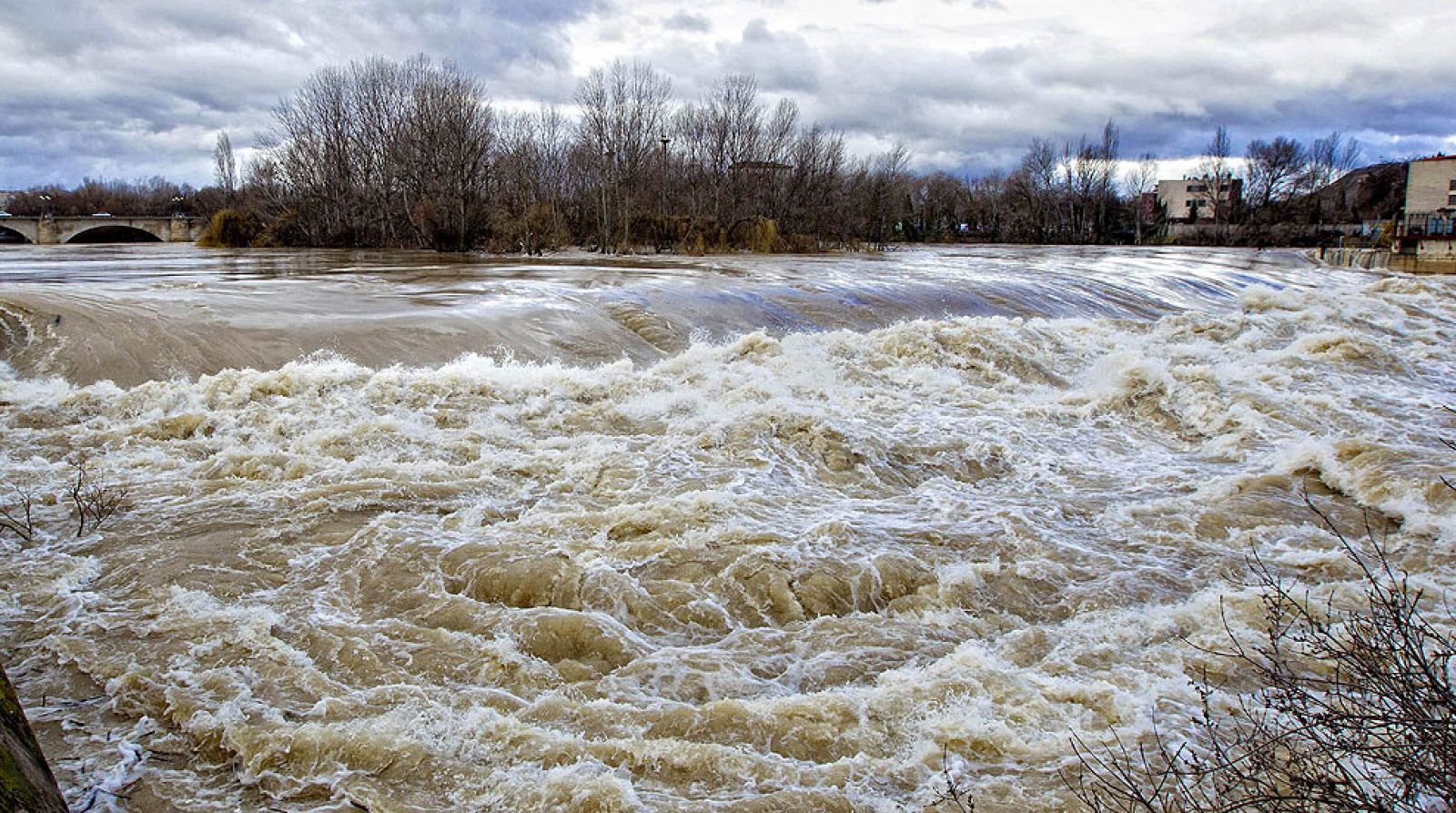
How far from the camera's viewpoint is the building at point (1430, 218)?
35.7m

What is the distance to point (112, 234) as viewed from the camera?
67.4m

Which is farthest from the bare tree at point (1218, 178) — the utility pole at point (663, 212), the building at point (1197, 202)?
the utility pole at point (663, 212)

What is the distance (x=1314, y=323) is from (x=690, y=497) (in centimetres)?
1680

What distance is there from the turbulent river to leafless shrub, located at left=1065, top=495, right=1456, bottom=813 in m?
0.24

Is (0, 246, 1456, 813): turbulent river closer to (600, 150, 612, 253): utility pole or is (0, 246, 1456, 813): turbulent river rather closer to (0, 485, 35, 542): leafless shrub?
(0, 485, 35, 542): leafless shrub

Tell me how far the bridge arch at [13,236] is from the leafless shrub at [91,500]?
6833 cm

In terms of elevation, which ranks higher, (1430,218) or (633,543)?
(1430,218)

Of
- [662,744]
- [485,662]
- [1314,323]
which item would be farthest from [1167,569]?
[1314,323]

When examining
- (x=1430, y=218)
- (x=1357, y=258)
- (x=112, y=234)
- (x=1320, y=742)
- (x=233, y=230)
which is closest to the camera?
(x=1320, y=742)

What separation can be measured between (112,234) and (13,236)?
8224mm

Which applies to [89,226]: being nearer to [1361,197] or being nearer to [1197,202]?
[1197,202]

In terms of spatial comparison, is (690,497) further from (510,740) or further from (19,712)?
(19,712)

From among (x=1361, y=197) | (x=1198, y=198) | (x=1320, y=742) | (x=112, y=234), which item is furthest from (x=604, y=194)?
(x=1361, y=197)

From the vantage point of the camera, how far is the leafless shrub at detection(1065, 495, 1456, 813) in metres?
2.38
